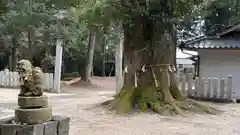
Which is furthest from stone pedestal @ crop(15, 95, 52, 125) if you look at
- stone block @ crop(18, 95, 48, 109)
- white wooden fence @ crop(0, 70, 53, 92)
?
white wooden fence @ crop(0, 70, 53, 92)

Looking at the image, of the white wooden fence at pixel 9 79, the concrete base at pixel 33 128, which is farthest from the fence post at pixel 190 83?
the concrete base at pixel 33 128

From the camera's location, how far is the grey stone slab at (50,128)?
534 centimetres

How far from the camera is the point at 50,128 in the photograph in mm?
5430

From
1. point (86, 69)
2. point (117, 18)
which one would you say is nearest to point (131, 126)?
point (117, 18)

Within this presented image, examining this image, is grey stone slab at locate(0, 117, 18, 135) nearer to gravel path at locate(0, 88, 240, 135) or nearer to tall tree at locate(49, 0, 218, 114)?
gravel path at locate(0, 88, 240, 135)

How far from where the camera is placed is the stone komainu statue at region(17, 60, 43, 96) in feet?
17.2

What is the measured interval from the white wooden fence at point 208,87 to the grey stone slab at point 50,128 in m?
10.1

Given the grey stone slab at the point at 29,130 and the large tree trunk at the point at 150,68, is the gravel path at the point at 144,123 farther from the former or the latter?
the grey stone slab at the point at 29,130

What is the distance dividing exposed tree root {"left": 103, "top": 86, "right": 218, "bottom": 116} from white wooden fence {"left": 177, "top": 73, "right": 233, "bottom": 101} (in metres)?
3.33

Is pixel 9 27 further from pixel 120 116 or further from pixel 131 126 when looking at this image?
pixel 131 126

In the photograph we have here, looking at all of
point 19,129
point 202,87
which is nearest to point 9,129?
point 19,129

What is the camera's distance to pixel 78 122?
354 inches

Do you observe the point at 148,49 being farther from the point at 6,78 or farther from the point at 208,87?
the point at 6,78

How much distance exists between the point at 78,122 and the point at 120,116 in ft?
4.89
